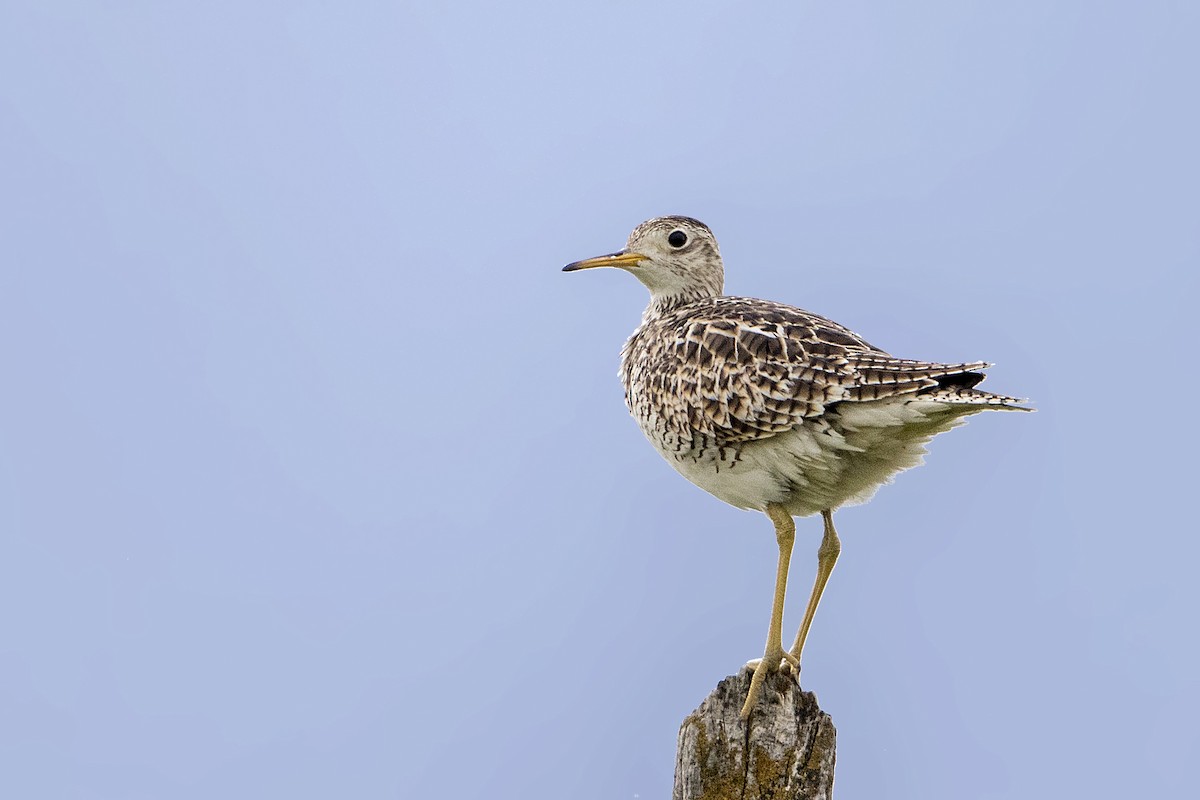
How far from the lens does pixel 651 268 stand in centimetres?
1280

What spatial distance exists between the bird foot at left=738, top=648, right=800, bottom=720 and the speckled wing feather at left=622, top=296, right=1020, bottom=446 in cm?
146

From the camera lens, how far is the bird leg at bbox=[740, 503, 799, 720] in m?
9.57

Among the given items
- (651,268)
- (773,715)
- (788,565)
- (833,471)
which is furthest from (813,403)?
(651,268)

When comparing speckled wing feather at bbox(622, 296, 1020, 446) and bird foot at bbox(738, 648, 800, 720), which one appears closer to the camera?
bird foot at bbox(738, 648, 800, 720)

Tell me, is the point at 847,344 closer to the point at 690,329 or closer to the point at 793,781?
the point at 690,329

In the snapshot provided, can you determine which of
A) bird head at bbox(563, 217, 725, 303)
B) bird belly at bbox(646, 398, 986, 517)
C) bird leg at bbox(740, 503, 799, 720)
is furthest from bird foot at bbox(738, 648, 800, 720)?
bird head at bbox(563, 217, 725, 303)

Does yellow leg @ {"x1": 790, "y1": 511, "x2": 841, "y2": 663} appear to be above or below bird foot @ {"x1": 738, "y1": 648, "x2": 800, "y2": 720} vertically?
above

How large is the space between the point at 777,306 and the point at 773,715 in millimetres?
3314

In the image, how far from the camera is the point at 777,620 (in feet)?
34.3

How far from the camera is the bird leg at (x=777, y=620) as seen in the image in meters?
9.57

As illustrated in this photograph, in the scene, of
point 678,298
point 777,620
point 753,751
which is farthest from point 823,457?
point 678,298

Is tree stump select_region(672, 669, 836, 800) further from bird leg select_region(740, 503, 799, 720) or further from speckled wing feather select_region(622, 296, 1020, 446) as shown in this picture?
speckled wing feather select_region(622, 296, 1020, 446)

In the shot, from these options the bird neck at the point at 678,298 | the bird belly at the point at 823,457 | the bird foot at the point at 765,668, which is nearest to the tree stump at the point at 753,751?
the bird foot at the point at 765,668

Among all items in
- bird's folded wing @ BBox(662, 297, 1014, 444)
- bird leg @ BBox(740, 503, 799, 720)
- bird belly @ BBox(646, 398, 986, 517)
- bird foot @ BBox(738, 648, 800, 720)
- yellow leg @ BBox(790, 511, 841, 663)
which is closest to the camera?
bird foot @ BBox(738, 648, 800, 720)
